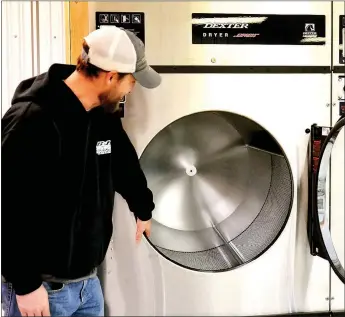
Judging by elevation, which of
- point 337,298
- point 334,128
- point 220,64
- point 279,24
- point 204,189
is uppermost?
point 279,24

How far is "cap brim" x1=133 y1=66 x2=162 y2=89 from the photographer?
4.51 feet

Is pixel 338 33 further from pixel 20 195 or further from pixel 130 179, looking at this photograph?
pixel 20 195

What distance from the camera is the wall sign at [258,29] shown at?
150cm

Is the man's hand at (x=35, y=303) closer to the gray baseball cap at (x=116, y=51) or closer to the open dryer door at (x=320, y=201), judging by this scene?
the gray baseball cap at (x=116, y=51)

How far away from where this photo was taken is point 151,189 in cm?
165

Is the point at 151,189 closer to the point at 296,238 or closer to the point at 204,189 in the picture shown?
the point at 204,189

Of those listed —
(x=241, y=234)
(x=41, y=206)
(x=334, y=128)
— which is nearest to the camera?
(x=41, y=206)

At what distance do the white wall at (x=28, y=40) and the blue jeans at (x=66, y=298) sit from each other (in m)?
0.47

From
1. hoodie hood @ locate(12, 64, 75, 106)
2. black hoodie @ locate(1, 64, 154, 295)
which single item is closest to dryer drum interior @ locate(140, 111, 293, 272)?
black hoodie @ locate(1, 64, 154, 295)

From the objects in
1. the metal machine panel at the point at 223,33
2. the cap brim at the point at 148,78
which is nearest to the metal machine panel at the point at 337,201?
the metal machine panel at the point at 223,33

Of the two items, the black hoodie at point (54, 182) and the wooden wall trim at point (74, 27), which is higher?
the wooden wall trim at point (74, 27)

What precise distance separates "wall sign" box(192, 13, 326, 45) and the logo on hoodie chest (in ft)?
1.25

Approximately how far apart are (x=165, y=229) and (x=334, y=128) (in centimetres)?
59

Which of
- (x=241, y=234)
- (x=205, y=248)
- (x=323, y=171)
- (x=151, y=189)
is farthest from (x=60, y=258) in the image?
(x=323, y=171)
